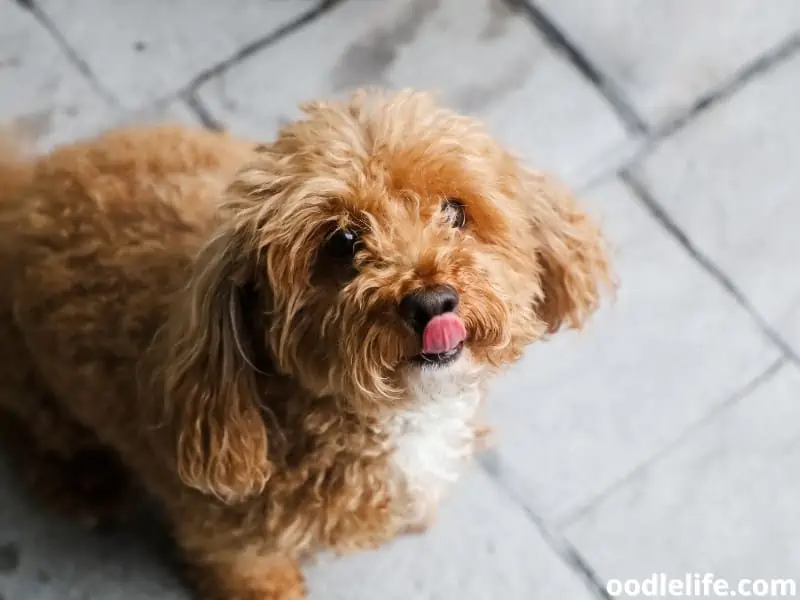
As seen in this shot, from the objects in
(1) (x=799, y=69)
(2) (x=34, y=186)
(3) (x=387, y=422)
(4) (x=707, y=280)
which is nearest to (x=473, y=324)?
(3) (x=387, y=422)

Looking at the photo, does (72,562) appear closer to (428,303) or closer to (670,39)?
(428,303)

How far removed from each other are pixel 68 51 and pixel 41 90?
0.10 m

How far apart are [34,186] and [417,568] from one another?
907mm

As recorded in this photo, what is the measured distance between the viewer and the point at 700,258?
6.63 feet

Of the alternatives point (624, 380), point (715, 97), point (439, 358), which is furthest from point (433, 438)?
point (715, 97)

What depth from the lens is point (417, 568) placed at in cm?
185

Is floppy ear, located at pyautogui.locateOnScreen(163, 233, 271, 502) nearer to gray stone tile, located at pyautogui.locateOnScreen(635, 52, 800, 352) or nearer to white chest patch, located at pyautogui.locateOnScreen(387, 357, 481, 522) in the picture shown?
white chest patch, located at pyautogui.locateOnScreen(387, 357, 481, 522)

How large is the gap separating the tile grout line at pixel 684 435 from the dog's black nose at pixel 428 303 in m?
0.83

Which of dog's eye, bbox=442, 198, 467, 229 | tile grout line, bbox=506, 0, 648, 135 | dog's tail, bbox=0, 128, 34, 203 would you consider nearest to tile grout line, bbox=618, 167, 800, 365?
tile grout line, bbox=506, 0, 648, 135

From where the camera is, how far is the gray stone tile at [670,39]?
2.14 metres

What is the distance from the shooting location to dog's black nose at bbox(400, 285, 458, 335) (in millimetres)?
1153

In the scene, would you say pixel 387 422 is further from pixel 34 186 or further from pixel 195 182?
pixel 34 186

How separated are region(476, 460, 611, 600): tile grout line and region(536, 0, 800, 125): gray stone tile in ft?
2.65

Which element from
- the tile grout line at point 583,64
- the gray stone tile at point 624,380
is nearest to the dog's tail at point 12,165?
the gray stone tile at point 624,380
